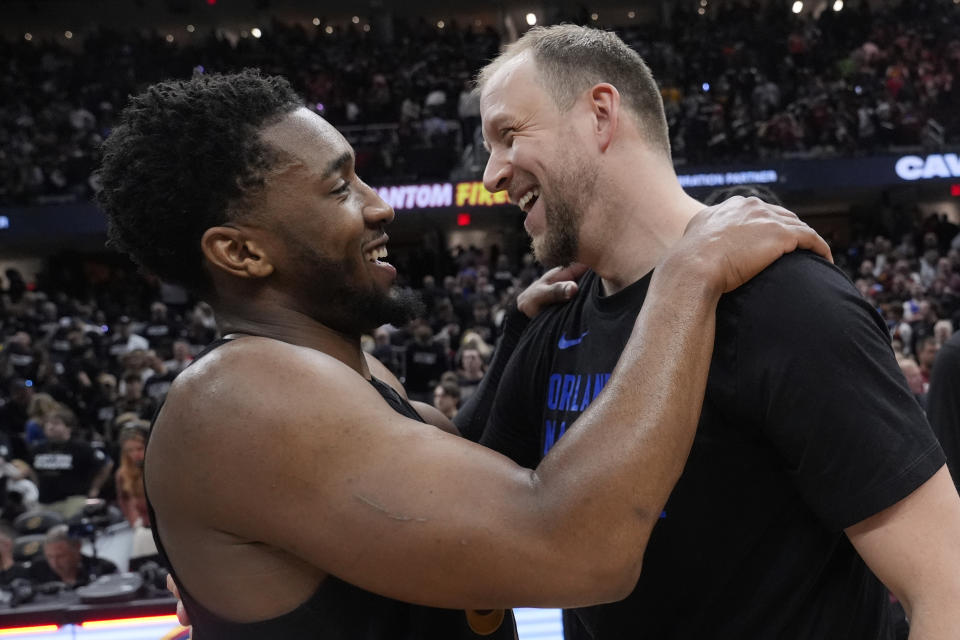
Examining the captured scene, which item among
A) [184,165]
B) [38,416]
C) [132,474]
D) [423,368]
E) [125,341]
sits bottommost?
[125,341]

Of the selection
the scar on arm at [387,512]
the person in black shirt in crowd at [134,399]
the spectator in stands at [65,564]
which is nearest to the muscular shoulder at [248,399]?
the scar on arm at [387,512]

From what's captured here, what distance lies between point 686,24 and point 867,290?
419 inches

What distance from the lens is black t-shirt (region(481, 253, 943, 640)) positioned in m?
1.35

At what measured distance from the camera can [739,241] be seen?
1406 mm

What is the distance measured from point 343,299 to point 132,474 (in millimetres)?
4240

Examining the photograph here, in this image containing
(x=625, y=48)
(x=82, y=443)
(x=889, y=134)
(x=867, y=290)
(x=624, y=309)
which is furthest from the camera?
(x=889, y=134)

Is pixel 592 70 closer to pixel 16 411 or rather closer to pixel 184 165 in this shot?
pixel 184 165

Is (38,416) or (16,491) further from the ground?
(16,491)

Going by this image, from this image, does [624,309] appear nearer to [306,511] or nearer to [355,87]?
[306,511]

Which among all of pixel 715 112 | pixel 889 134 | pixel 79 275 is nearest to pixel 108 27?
pixel 79 275

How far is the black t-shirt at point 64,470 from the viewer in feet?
19.2

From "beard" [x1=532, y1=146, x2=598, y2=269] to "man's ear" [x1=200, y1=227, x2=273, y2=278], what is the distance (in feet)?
1.96

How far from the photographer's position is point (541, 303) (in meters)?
2.17

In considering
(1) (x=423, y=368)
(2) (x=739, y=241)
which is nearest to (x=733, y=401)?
(2) (x=739, y=241)
